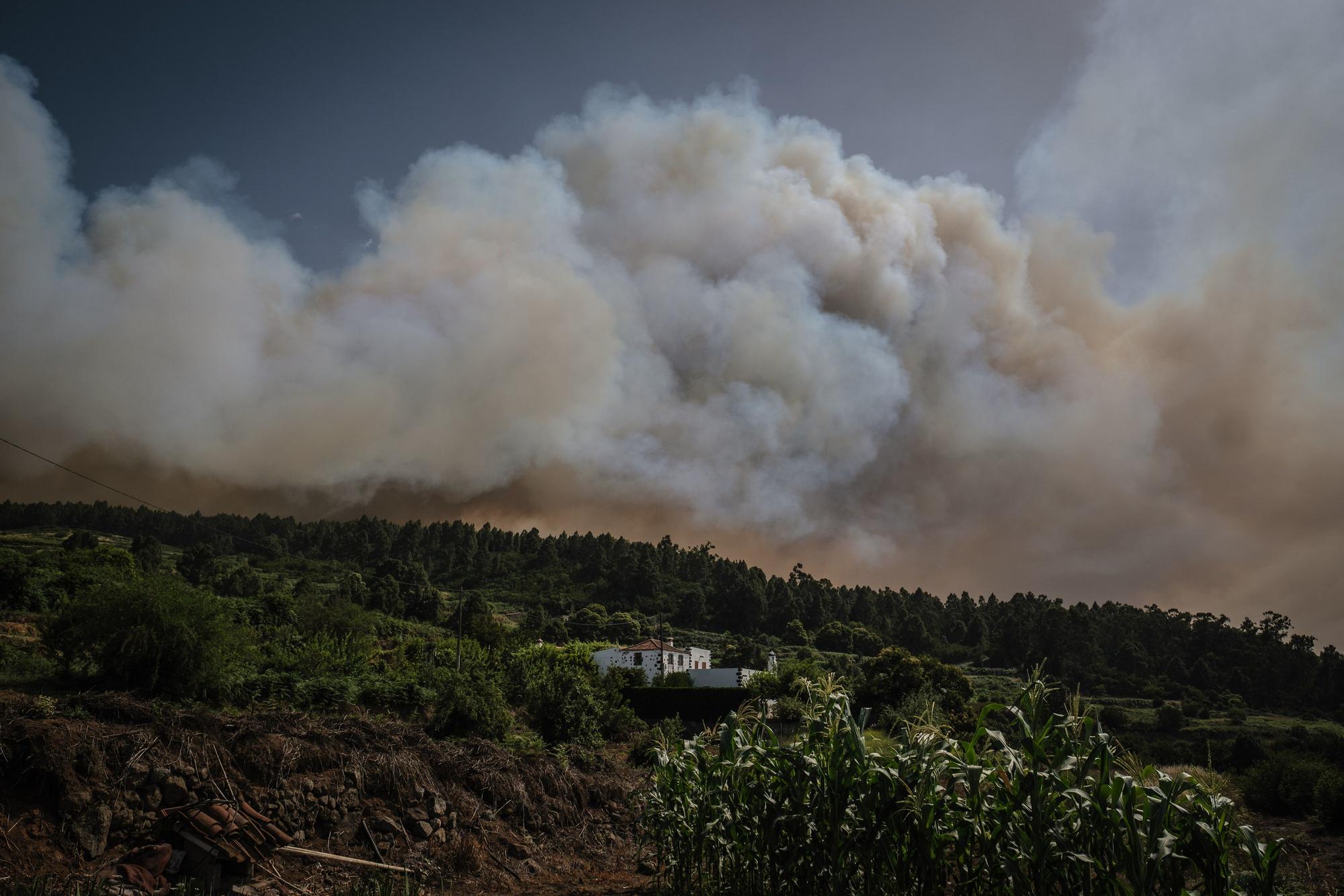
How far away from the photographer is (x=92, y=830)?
9.73 meters

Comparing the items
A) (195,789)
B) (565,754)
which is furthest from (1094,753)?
(565,754)

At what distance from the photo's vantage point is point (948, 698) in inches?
1751

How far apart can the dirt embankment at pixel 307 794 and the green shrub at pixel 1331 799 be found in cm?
1677

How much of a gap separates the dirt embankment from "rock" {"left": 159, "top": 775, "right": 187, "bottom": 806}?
17mm

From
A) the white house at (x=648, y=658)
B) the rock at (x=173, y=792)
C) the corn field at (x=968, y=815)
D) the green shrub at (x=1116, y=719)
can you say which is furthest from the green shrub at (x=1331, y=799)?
the white house at (x=648, y=658)

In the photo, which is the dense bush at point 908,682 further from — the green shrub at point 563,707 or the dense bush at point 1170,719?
the dense bush at point 1170,719

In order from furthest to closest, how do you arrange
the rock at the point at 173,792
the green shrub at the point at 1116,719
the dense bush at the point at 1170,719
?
the dense bush at the point at 1170,719 < the green shrub at the point at 1116,719 < the rock at the point at 173,792

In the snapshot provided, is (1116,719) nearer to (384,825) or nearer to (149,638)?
(384,825)

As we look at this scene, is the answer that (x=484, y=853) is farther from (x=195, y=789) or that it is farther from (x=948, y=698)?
(x=948, y=698)

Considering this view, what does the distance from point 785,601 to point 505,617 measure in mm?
46702

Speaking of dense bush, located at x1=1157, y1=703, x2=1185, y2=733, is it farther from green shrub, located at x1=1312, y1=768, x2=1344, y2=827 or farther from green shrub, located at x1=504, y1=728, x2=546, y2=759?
green shrub, located at x1=504, y1=728, x2=546, y2=759

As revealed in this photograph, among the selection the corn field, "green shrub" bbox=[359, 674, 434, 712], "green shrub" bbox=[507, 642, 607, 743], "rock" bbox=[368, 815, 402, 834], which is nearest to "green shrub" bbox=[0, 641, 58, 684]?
"green shrub" bbox=[359, 674, 434, 712]

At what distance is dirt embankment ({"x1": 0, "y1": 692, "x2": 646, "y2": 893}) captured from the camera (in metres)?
9.82

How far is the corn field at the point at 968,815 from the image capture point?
4.96 metres
